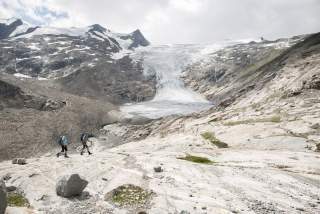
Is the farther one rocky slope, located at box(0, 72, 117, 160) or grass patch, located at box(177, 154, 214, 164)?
rocky slope, located at box(0, 72, 117, 160)

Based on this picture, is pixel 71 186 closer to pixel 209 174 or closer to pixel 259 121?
pixel 209 174

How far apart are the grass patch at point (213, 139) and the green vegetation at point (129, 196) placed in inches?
1626

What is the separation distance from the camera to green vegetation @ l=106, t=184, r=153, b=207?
30.5m

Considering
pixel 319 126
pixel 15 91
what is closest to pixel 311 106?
pixel 319 126

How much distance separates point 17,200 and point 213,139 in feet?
174

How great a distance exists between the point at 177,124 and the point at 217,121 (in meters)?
19.2

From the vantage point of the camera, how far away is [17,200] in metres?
32.6

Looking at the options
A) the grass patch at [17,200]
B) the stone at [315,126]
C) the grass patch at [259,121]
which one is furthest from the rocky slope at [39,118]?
the grass patch at [17,200]

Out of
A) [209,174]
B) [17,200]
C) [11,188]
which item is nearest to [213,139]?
[209,174]

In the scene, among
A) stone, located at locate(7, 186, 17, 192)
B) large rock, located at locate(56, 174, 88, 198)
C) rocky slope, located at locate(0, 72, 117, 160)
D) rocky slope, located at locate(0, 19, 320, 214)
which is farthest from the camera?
rocky slope, located at locate(0, 72, 117, 160)

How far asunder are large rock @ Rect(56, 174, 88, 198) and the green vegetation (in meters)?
2.40

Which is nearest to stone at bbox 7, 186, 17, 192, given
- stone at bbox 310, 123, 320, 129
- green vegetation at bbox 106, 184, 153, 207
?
green vegetation at bbox 106, 184, 153, 207

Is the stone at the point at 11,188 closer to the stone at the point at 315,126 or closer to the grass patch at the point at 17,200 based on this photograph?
the grass patch at the point at 17,200

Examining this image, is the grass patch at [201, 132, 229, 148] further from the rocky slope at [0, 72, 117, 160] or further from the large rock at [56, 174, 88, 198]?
the rocky slope at [0, 72, 117, 160]
